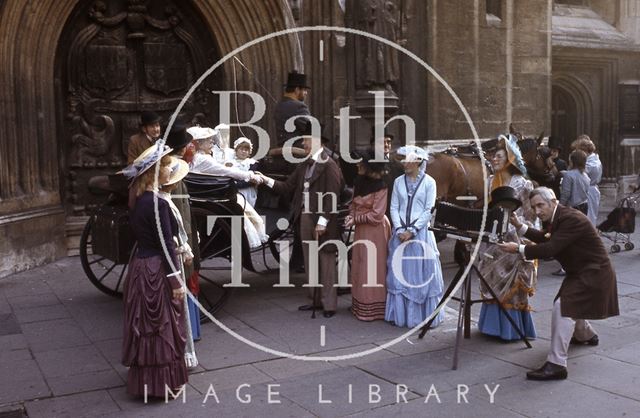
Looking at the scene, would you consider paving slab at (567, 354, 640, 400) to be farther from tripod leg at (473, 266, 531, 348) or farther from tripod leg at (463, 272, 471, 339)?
tripod leg at (463, 272, 471, 339)

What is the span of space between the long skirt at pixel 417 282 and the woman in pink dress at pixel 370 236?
23 centimetres

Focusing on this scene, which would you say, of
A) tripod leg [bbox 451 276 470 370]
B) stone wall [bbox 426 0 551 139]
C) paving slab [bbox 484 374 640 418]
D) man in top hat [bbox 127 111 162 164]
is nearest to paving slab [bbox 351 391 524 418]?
paving slab [bbox 484 374 640 418]

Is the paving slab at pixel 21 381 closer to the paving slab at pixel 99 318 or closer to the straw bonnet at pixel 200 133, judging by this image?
the paving slab at pixel 99 318

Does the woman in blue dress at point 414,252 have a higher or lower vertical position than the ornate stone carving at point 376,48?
lower

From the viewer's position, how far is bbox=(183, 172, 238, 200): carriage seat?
23.2 ft

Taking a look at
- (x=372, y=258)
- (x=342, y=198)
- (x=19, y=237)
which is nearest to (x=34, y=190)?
(x=19, y=237)

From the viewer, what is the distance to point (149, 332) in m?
5.16

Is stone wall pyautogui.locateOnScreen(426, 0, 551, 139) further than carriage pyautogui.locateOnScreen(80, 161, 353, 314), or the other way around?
stone wall pyautogui.locateOnScreen(426, 0, 551, 139)

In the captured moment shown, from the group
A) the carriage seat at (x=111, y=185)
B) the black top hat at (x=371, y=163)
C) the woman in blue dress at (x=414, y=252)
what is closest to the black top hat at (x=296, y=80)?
the black top hat at (x=371, y=163)

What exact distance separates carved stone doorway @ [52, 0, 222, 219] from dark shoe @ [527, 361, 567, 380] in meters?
7.30

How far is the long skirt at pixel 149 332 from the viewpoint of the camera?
516cm

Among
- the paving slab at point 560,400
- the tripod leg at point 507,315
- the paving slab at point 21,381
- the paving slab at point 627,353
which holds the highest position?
the tripod leg at point 507,315

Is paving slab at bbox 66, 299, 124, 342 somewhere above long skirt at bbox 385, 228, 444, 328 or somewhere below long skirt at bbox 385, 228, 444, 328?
below

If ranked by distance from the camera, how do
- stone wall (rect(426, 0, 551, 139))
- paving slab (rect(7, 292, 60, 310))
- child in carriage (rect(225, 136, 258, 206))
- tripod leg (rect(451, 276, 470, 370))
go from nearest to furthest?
tripod leg (rect(451, 276, 470, 370)), child in carriage (rect(225, 136, 258, 206)), paving slab (rect(7, 292, 60, 310)), stone wall (rect(426, 0, 551, 139))
